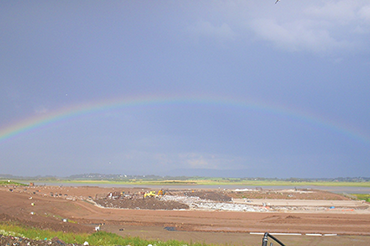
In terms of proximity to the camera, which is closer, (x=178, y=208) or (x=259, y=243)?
(x=259, y=243)

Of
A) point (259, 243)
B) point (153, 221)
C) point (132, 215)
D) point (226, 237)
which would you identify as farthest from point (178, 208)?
point (259, 243)

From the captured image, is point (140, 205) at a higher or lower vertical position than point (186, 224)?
lower

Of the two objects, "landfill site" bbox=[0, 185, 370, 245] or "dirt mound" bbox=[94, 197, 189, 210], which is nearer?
"landfill site" bbox=[0, 185, 370, 245]

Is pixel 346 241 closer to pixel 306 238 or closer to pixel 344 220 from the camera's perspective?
pixel 306 238

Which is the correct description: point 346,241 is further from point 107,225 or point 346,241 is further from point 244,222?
point 107,225

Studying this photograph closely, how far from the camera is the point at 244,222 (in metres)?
30.2

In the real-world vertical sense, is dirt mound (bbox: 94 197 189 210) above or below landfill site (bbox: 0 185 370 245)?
below

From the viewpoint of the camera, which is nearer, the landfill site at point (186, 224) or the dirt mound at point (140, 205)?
the landfill site at point (186, 224)

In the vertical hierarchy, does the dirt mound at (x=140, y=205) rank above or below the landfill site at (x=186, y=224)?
below

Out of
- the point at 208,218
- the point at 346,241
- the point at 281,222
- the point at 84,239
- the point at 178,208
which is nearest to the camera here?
the point at 84,239

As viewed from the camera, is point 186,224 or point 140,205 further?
point 140,205

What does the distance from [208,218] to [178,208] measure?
8951mm

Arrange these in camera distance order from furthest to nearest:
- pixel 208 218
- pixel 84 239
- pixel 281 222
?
pixel 208 218 → pixel 281 222 → pixel 84 239

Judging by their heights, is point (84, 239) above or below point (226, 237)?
above
